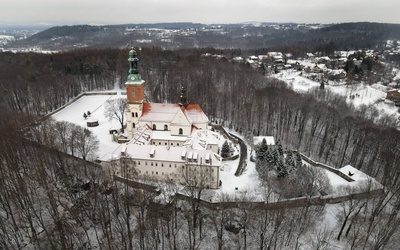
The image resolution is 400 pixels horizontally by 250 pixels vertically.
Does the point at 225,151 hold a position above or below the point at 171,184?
above

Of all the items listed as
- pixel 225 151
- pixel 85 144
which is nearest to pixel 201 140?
pixel 225 151

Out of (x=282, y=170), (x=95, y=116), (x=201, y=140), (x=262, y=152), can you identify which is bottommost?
(x=282, y=170)

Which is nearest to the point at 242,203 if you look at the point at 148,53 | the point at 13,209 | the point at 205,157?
the point at 205,157

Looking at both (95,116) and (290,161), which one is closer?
(290,161)

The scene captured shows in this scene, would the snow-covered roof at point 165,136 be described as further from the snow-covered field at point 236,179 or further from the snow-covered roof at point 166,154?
the snow-covered field at point 236,179

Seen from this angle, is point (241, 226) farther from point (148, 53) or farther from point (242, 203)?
point (148, 53)

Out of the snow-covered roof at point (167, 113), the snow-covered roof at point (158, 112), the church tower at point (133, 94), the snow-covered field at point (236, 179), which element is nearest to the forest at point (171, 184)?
the snow-covered field at point (236, 179)

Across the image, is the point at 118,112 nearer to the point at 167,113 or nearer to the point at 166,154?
the point at 167,113
